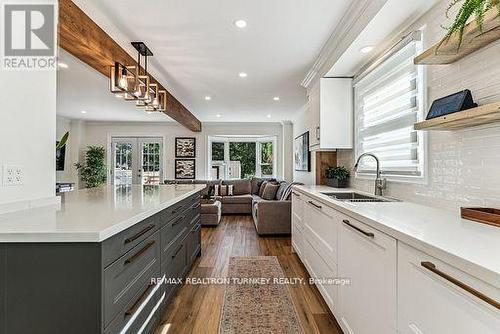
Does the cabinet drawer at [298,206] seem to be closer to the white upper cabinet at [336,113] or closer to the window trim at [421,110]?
the white upper cabinet at [336,113]

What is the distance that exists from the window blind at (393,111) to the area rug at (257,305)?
1.48 metres

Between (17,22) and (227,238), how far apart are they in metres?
3.78

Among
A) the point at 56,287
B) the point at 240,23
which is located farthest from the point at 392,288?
the point at 240,23

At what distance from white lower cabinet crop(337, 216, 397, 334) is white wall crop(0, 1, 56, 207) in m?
1.98

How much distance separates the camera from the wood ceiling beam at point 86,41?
7.03 ft

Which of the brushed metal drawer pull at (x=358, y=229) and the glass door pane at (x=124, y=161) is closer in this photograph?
the brushed metal drawer pull at (x=358, y=229)

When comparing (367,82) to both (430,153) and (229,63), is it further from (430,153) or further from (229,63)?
(229,63)

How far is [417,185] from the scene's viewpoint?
2102 millimetres

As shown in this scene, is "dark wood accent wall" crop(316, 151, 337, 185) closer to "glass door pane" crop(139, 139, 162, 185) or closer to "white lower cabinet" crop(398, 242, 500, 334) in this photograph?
"white lower cabinet" crop(398, 242, 500, 334)

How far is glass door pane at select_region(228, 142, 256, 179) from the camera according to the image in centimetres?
869

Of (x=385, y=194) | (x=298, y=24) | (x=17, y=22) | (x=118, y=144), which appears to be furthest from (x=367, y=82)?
(x=118, y=144)

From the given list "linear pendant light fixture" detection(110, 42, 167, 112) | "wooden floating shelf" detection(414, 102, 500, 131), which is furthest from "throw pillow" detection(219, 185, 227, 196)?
"wooden floating shelf" detection(414, 102, 500, 131)

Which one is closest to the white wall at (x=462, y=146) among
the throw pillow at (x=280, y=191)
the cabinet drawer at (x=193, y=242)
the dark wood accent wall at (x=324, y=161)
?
the dark wood accent wall at (x=324, y=161)

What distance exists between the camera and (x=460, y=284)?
2.70ft
